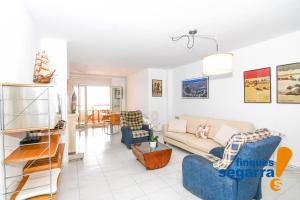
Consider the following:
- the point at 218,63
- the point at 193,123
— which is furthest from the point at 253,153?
the point at 193,123

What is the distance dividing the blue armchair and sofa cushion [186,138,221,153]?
0.98 metres

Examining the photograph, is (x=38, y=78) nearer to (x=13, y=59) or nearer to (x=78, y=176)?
(x=13, y=59)

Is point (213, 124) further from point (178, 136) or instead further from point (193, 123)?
point (178, 136)

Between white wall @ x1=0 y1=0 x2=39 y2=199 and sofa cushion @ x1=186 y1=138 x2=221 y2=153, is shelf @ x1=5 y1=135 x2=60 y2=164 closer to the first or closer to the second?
white wall @ x1=0 y1=0 x2=39 y2=199

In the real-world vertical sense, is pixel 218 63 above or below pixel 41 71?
above

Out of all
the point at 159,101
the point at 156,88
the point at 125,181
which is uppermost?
the point at 156,88

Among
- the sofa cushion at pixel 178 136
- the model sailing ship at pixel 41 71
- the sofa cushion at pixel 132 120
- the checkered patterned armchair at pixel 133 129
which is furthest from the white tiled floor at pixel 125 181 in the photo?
the model sailing ship at pixel 41 71

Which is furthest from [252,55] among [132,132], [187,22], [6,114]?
[6,114]

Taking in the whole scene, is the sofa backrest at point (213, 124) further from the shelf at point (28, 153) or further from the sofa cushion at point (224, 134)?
the shelf at point (28, 153)

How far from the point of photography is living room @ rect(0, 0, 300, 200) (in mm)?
1384

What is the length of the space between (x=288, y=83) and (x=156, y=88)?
12.4ft

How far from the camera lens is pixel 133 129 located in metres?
4.23

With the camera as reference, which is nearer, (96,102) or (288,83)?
(288,83)

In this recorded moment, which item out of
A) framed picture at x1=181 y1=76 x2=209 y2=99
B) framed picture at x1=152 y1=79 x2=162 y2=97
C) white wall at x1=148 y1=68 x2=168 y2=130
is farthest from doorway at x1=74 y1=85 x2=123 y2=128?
framed picture at x1=181 y1=76 x2=209 y2=99
